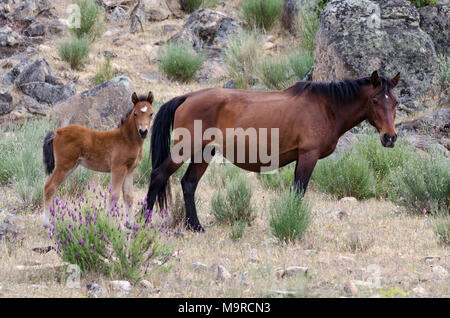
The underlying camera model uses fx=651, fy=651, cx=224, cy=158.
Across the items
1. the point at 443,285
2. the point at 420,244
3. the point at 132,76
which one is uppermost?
the point at 443,285

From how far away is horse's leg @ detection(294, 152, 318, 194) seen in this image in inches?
271

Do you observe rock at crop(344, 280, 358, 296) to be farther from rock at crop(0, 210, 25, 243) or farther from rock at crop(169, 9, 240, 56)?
rock at crop(169, 9, 240, 56)

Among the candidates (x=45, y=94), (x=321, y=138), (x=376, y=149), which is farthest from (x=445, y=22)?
(x=45, y=94)

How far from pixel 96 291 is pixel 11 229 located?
202cm

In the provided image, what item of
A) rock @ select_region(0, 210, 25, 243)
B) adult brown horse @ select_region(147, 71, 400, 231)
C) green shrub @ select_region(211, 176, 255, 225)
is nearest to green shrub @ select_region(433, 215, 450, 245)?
adult brown horse @ select_region(147, 71, 400, 231)

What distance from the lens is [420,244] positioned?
21.1 feet

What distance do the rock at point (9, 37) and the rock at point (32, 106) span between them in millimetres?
4121

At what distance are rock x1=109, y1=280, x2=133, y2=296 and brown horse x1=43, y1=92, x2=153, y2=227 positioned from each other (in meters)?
1.95

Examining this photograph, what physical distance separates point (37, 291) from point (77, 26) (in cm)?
1487

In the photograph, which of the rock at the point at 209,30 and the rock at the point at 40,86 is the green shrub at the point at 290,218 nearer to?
the rock at the point at 40,86

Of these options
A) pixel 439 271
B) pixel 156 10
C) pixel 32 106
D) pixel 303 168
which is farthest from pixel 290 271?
pixel 156 10

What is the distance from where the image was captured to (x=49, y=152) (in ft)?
23.4

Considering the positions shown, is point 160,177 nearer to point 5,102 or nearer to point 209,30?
point 5,102

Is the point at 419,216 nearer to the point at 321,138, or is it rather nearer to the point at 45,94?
the point at 321,138
